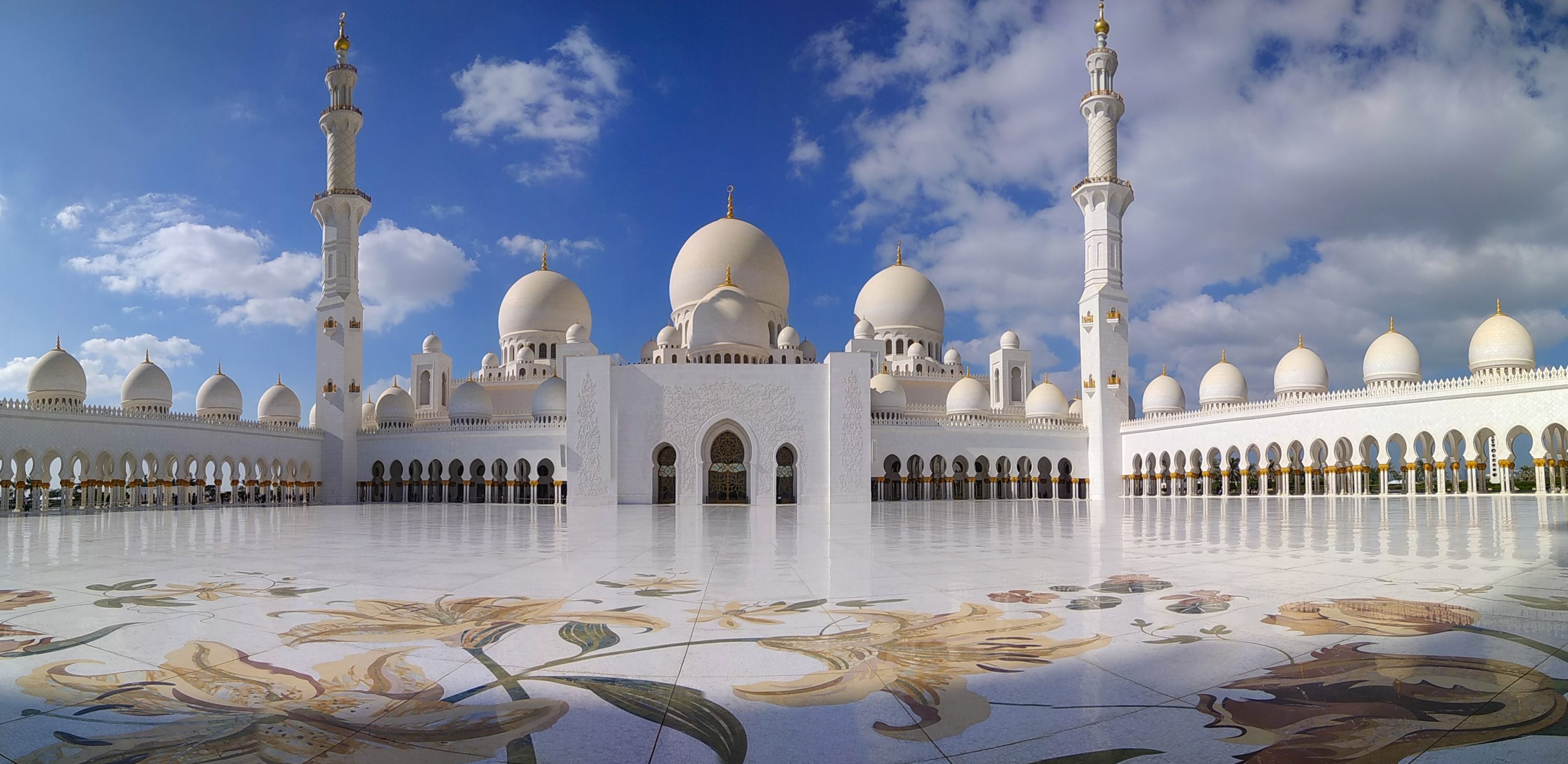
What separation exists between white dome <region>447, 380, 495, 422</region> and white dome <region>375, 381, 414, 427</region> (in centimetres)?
164

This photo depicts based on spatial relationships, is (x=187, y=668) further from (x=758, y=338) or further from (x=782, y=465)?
(x=758, y=338)

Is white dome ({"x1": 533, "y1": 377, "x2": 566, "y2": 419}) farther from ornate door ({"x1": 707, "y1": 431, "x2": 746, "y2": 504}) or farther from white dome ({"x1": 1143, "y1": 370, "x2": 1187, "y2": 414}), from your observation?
white dome ({"x1": 1143, "y1": 370, "x2": 1187, "y2": 414})

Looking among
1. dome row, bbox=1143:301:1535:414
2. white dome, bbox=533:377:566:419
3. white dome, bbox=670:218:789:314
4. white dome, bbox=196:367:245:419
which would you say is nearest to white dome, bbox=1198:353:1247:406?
dome row, bbox=1143:301:1535:414

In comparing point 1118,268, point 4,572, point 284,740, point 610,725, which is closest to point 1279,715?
point 610,725

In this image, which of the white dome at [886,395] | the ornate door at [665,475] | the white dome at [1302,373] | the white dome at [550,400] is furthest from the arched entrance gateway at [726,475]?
the white dome at [1302,373]

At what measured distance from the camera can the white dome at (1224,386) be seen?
99.1 feet

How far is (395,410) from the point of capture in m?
31.3

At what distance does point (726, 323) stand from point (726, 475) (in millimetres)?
4613

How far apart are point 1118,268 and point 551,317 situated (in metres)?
20.2

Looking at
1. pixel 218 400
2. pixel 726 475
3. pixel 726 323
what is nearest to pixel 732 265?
pixel 726 323

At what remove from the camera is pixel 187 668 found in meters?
3.11

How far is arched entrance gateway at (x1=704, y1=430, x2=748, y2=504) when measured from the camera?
1005 inches

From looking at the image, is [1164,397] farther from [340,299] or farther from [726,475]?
[340,299]

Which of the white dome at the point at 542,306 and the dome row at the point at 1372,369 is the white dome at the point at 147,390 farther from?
the dome row at the point at 1372,369
